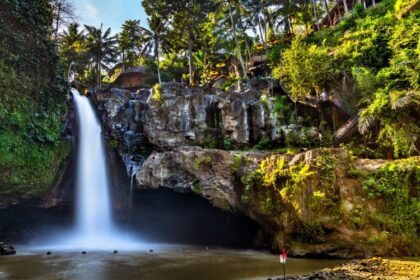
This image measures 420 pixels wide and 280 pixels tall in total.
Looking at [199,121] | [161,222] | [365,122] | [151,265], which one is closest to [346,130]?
[365,122]

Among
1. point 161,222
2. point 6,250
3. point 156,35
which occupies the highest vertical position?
point 156,35

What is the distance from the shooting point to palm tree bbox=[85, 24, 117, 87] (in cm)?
4216

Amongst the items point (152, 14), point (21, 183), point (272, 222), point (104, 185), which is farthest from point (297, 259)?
point (152, 14)

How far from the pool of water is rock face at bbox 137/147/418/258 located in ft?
3.70

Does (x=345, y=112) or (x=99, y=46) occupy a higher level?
(x=99, y=46)

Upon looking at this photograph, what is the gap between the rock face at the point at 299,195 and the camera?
46.2ft

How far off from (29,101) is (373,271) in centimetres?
1807

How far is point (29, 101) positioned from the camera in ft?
61.8

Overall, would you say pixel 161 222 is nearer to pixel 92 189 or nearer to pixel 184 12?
pixel 92 189

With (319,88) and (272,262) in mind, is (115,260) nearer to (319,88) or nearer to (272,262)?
(272,262)

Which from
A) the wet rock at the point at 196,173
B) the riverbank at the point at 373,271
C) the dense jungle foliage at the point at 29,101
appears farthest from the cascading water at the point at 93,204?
the riverbank at the point at 373,271

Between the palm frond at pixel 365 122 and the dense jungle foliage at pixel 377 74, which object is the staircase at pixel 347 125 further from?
the palm frond at pixel 365 122

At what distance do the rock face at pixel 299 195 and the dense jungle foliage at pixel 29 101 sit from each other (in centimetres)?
761

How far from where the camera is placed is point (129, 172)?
2047cm
